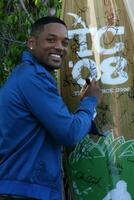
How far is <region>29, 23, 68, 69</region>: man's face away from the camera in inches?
103

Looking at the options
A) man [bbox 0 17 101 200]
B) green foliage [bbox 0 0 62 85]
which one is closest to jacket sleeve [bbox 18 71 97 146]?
man [bbox 0 17 101 200]

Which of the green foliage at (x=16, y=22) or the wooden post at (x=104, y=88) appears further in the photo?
the green foliage at (x=16, y=22)

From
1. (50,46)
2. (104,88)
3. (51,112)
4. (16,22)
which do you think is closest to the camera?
(51,112)

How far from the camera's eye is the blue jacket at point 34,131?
2.37 m

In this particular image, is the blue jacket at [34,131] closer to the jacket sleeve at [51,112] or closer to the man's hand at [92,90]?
the jacket sleeve at [51,112]

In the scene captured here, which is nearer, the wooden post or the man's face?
the man's face

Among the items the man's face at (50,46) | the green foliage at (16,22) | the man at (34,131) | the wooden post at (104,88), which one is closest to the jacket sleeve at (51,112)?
the man at (34,131)

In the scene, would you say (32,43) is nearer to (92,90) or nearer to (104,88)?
(92,90)

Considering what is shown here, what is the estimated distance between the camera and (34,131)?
7.98 feet

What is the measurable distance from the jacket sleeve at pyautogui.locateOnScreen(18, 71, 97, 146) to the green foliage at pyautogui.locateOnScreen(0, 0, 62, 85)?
1.42 metres

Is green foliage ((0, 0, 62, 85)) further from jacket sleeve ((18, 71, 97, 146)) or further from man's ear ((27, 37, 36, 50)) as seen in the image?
jacket sleeve ((18, 71, 97, 146))

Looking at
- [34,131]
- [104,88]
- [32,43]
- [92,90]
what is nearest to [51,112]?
[34,131]

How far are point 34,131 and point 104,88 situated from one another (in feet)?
2.17

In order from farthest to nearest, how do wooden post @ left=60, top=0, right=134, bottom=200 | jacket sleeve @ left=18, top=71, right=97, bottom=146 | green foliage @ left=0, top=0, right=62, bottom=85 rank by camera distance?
green foliage @ left=0, top=0, right=62, bottom=85 → wooden post @ left=60, top=0, right=134, bottom=200 → jacket sleeve @ left=18, top=71, right=97, bottom=146
